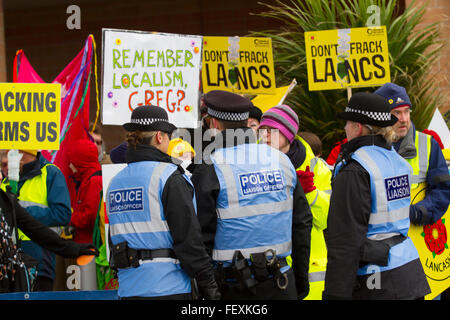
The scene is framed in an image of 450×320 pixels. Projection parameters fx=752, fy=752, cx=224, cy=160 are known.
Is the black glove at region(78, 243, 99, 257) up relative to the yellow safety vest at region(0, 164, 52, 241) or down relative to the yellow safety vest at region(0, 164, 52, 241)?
down

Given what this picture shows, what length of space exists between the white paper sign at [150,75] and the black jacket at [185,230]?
7.12 feet

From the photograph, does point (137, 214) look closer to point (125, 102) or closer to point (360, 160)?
point (360, 160)

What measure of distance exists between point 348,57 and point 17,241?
376 centimetres

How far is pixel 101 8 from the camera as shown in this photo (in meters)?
13.0

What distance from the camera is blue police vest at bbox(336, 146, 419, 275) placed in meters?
3.79

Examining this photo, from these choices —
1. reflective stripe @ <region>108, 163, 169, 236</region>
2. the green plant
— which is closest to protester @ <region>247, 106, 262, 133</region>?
reflective stripe @ <region>108, 163, 169, 236</region>

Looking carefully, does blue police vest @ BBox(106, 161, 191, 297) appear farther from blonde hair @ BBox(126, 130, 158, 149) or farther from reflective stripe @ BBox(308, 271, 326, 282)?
reflective stripe @ BBox(308, 271, 326, 282)

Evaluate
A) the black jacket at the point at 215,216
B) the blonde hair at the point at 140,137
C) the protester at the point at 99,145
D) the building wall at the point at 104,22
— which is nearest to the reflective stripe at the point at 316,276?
the black jacket at the point at 215,216

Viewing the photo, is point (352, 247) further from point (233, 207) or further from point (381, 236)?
point (233, 207)

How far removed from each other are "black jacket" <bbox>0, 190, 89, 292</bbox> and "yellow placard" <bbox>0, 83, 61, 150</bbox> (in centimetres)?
67

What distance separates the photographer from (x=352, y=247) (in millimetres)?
3686

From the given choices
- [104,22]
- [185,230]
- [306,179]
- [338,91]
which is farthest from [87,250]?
[104,22]

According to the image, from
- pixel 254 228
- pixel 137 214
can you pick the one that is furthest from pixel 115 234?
pixel 254 228
